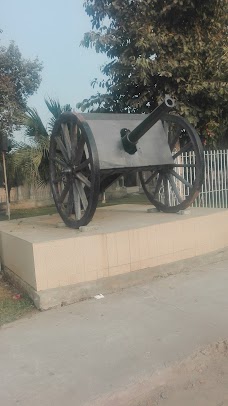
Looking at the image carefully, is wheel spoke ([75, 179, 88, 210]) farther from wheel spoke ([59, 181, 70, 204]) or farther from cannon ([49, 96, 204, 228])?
wheel spoke ([59, 181, 70, 204])

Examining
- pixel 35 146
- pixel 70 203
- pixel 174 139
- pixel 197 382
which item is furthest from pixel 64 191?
pixel 35 146

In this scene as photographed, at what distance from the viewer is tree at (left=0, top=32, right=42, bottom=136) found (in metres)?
15.1

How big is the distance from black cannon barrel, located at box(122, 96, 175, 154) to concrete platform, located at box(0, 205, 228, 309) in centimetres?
109

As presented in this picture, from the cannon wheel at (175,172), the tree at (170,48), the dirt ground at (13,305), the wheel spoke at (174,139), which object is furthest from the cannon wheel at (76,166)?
the tree at (170,48)

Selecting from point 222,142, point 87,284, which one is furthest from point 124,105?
point 87,284

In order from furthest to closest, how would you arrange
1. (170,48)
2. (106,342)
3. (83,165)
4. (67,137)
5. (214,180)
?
(214,180), (170,48), (67,137), (83,165), (106,342)

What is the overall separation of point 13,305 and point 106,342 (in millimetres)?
1542

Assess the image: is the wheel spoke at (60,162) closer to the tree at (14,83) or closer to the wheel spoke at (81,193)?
the wheel spoke at (81,193)

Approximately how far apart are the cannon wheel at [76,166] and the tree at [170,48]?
13.1 ft

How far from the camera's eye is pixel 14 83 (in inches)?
625

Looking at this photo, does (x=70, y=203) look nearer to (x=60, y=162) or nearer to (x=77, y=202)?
(x=77, y=202)

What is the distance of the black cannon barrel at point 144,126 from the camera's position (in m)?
4.93

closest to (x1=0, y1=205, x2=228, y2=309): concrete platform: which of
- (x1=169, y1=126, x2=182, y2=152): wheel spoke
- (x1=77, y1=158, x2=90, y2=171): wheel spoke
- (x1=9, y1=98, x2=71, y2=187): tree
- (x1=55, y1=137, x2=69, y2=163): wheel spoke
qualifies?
(x1=77, y1=158, x2=90, y2=171): wheel spoke

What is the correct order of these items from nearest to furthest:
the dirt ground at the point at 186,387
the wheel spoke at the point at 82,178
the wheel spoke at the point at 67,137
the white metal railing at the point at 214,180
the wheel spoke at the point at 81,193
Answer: the dirt ground at the point at 186,387 < the wheel spoke at the point at 82,178 < the wheel spoke at the point at 81,193 < the wheel spoke at the point at 67,137 < the white metal railing at the point at 214,180
